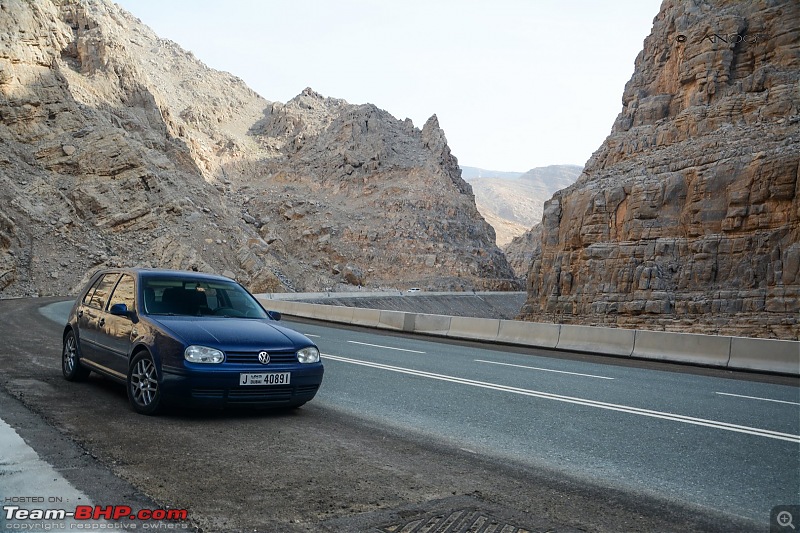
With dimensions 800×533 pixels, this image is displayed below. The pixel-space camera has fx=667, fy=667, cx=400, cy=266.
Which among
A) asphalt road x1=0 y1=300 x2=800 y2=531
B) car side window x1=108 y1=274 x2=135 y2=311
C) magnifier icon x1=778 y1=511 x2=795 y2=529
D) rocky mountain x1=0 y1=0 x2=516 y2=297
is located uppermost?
rocky mountain x1=0 y1=0 x2=516 y2=297

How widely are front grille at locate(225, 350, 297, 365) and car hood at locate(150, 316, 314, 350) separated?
6 cm

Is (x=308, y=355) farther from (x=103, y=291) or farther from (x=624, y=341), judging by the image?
(x=624, y=341)

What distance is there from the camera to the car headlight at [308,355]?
7035mm

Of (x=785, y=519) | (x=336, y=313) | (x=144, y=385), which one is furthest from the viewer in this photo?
(x=336, y=313)

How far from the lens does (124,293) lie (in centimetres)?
781

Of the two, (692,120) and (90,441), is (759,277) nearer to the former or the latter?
(692,120)

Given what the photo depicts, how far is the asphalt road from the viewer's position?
431cm

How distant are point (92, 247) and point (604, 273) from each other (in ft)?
107

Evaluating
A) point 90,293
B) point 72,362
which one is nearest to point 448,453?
point 72,362

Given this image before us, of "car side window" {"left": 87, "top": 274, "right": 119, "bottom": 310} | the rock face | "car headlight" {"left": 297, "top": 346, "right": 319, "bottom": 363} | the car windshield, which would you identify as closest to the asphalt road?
"car headlight" {"left": 297, "top": 346, "right": 319, "bottom": 363}

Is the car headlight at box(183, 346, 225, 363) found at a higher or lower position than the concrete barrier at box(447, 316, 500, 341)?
higher

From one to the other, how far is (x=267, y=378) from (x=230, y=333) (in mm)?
624

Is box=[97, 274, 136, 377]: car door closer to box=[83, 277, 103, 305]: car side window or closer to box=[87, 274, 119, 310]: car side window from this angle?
box=[87, 274, 119, 310]: car side window

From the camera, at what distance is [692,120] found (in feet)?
139
